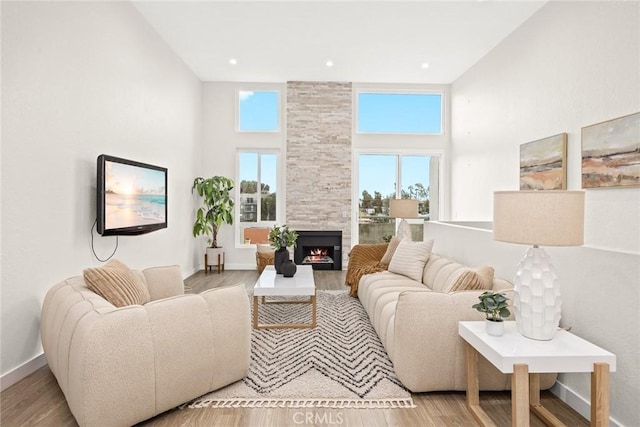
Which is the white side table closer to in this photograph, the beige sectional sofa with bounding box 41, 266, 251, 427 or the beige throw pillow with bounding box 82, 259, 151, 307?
the beige sectional sofa with bounding box 41, 266, 251, 427

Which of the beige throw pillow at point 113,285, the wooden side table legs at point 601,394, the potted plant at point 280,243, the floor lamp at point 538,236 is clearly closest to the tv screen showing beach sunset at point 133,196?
the beige throw pillow at point 113,285

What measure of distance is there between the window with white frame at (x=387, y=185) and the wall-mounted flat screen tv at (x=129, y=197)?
3.74 m

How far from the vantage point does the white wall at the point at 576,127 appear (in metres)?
1.87

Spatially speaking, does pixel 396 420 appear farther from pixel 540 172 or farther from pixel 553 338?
pixel 540 172

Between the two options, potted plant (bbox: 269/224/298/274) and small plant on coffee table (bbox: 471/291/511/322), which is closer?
small plant on coffee table (bbox: 471/291/511/322)

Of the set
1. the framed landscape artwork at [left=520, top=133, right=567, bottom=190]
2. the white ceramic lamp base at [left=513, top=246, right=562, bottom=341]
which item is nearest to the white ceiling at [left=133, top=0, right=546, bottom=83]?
the framed landscape artwork at [left=520, top=133, right=567, bottom=190]

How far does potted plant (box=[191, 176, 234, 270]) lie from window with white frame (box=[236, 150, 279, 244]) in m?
0.41

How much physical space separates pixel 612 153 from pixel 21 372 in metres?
4.78

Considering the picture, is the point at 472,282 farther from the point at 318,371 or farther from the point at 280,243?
the point at 280,243

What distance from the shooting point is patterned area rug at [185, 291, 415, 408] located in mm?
2180

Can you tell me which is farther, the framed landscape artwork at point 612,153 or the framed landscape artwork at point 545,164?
the framed landscape artwork at point 545,164

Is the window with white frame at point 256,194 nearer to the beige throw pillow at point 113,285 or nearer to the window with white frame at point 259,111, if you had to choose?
the window with white frame at point 259,111

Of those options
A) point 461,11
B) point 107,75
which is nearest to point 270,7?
point 107,75

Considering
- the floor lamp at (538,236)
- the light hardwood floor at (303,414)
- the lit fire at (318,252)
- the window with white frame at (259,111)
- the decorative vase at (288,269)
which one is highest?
the window with white frame at (259,111)
